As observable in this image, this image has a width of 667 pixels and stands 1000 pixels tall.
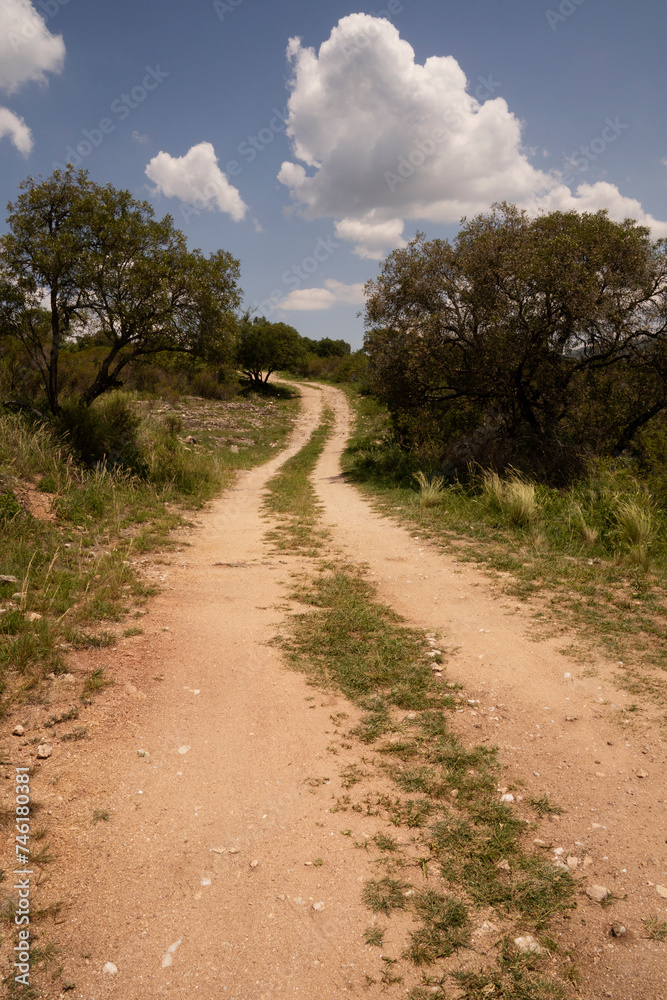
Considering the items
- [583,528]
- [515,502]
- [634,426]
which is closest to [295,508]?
[515,502]

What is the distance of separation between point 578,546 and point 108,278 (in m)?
9.91

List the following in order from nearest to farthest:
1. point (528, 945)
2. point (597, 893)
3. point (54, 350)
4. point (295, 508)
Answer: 1. point (528, 945)
2. point (597, 893)
3. point (295, 508)
4. point (54, 350)

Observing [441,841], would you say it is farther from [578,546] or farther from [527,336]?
[527,336]

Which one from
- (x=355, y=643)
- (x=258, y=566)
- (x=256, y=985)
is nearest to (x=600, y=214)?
(x=258, y=566)

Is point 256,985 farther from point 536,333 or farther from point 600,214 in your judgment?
point 600,214

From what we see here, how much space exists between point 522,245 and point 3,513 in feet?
36.5

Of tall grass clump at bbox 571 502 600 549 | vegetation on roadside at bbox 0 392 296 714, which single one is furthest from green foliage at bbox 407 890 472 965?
tall grass clump at bbox 571 502 600 549

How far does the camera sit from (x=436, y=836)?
2.90 metres

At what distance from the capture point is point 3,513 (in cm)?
677

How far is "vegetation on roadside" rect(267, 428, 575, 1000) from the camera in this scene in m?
2.28

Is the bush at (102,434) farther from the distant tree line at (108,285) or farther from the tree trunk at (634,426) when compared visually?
the tree trunk at (634,426)

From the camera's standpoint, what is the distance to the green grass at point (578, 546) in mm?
5148

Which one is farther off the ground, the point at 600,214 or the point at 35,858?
the point at 600,214

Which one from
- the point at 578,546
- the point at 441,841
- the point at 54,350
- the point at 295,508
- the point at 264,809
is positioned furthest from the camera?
the point at 54,350
